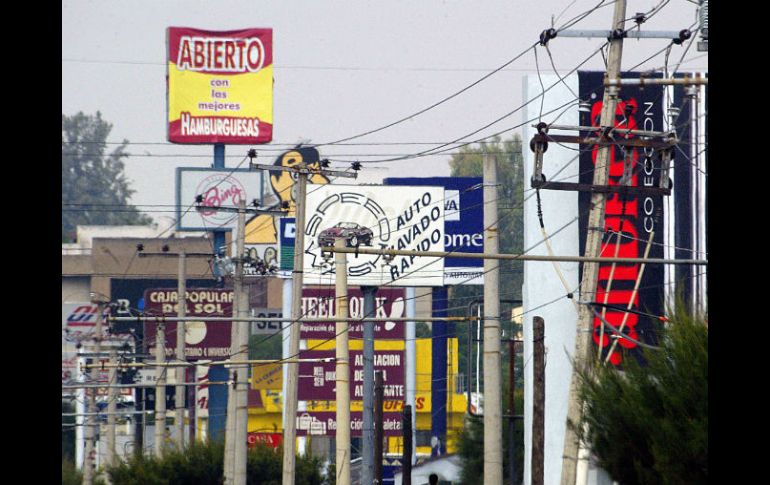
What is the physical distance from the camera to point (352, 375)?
198ft

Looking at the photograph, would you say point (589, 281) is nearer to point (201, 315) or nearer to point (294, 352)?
point (294, 352)

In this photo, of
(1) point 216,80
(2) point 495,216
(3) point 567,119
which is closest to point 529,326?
(3) point 567,119

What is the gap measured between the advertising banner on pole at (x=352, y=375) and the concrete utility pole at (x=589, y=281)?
36765mm

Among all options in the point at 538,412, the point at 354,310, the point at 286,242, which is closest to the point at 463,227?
the point at 286,242

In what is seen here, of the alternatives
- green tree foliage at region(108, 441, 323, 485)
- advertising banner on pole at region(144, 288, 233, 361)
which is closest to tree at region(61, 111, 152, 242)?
advertising banner on pole at region(144, 288, 233, 361)

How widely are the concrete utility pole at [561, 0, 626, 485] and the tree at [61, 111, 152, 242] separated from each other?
504ft

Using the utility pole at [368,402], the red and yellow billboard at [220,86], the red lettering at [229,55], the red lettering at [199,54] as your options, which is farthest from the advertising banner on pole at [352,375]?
the utility pole at [368,402]

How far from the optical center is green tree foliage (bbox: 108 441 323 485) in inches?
1853
